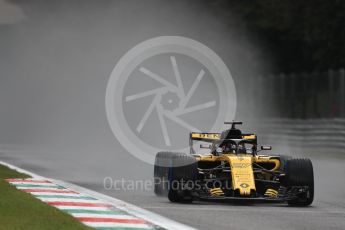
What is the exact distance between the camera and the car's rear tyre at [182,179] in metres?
14.4

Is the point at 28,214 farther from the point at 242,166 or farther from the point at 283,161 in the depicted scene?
the point at 283,161

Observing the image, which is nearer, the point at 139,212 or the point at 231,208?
the point at 139,212

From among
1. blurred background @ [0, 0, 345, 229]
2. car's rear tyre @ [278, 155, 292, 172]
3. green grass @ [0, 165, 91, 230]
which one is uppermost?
blurred background @ [0, 0, 345, 229]

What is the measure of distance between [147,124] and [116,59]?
546 cm

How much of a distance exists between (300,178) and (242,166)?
844 mm

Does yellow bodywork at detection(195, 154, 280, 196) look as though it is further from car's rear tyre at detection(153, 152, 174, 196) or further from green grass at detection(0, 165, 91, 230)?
green grass at detection(0, 165, 91, 230)

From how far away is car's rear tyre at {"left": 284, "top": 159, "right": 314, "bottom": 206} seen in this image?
14656 millimetres

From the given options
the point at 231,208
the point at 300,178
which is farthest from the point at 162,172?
the point at 300,178

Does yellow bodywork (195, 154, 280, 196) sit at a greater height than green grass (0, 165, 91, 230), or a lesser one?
greater

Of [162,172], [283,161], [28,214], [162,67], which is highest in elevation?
[162,67]

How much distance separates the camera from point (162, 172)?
1518 centimetres

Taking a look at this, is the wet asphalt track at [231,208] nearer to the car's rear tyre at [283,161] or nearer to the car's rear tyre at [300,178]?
the car's rear tyre at [300,178]

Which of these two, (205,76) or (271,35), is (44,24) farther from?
(271,35)

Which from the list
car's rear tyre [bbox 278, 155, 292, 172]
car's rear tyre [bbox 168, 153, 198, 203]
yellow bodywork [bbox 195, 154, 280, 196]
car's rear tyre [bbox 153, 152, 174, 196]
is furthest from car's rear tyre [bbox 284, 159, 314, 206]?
car's rear tyre [bbox 153, 152, 174, 196]
